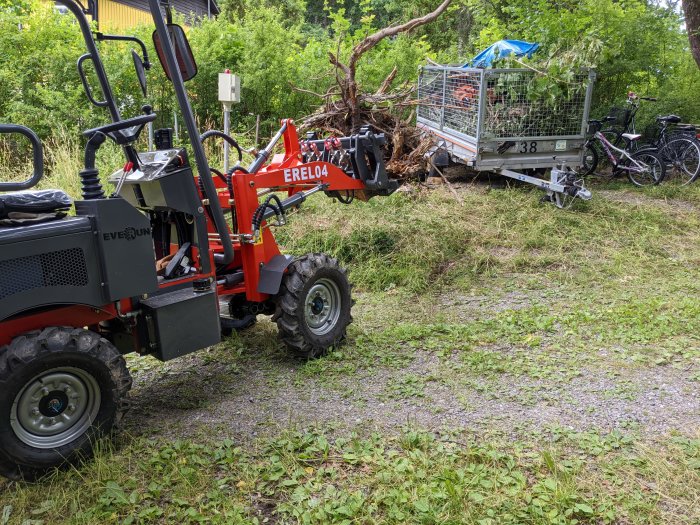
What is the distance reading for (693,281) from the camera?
6469 mm

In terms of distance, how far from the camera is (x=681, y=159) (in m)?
11.2

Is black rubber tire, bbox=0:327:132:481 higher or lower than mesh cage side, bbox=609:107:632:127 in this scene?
lower

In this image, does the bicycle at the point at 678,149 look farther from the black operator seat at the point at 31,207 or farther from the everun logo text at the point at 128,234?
the black operator seat at the point at 31,207

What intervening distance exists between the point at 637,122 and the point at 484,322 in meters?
8.85

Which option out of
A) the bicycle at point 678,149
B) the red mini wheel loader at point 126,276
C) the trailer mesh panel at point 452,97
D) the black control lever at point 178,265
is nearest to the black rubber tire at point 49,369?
the red mini wheel loader at point 126,276

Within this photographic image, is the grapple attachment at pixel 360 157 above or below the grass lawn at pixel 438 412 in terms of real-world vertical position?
above

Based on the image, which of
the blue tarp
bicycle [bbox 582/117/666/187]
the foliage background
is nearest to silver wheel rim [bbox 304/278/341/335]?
the foliage background

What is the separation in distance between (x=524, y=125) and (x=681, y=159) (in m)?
3.73

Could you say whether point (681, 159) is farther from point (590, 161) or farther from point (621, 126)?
point (590, 161)

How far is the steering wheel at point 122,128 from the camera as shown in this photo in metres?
3.48

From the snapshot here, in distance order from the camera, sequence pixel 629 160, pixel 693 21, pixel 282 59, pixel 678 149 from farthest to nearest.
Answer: pixel 282 59 < pixel 678 149 < pixel 629 160 < pixel 693 21

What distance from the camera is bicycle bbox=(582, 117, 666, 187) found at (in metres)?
11.0

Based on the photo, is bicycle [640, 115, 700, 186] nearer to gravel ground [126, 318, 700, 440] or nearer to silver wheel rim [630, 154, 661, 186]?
silver wheel rim [630, 154, 661, 186]

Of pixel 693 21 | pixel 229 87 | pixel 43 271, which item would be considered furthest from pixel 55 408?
pixel 693 21
